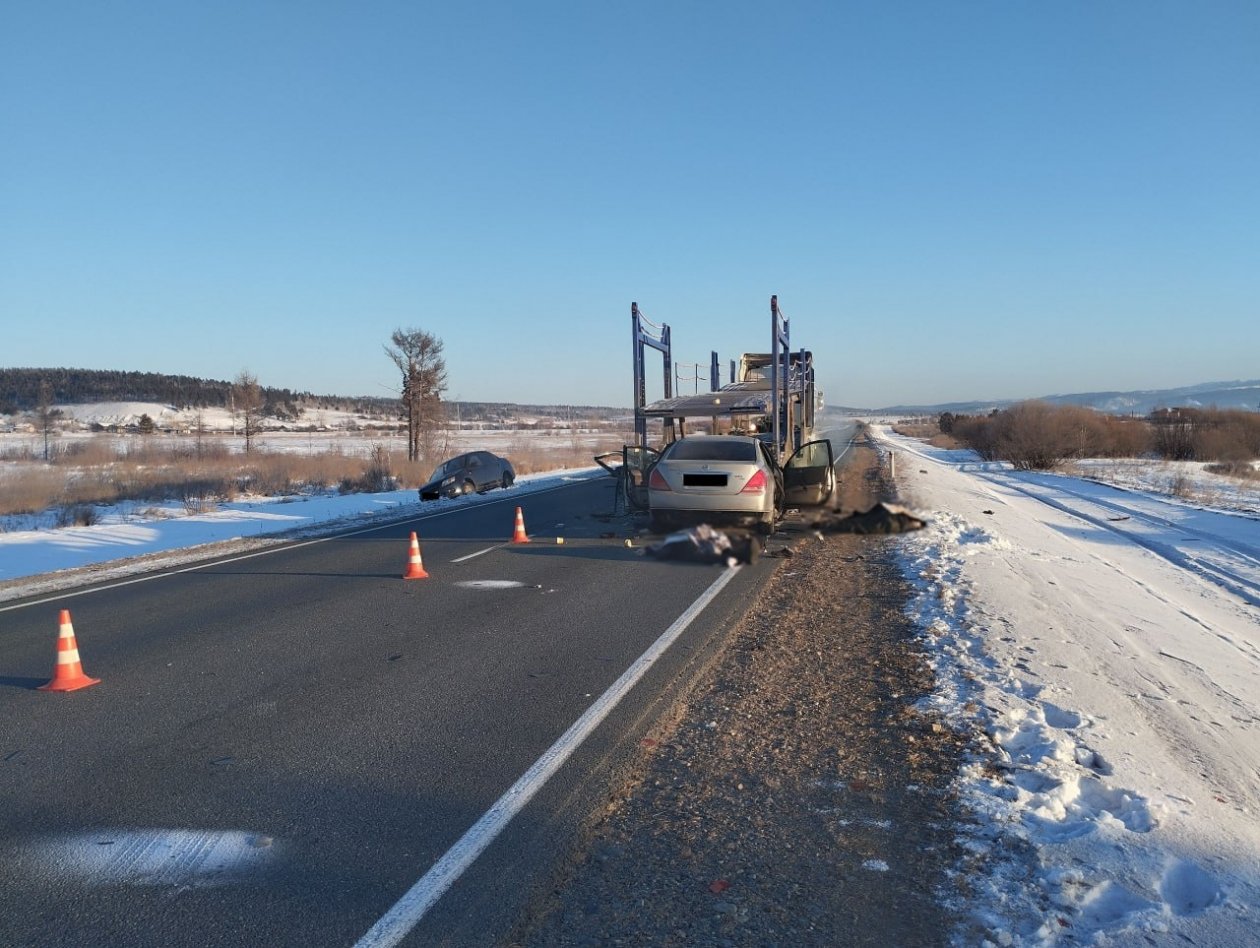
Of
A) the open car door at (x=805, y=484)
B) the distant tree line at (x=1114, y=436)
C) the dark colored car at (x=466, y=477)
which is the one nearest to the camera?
the open car door at (x=805, y=484)

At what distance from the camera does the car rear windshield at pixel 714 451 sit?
1264cm

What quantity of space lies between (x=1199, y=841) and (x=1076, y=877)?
801mm

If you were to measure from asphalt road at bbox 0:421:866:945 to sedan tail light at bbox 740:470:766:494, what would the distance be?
1771 millimetres

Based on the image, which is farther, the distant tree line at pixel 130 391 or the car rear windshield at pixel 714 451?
the distant tree line at pixel 130 391

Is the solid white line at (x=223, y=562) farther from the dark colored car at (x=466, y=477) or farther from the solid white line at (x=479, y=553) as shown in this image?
the solid white line at (x=479, y=553)

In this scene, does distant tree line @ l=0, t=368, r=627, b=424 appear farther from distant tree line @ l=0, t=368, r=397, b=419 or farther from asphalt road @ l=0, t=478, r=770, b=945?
asphalt road @ l=0, t=478, r=770, b=945

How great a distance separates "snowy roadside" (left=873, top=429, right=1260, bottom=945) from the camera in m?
3.39

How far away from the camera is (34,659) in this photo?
24.2 feet

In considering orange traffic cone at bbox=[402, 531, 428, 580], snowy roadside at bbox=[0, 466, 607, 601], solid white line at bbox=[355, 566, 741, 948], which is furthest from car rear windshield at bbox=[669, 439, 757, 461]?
solid white line at bbox=[355, 566, 741, 948]

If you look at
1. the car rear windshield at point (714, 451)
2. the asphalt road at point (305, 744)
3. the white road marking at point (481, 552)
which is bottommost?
the white road marking at point (481, 552)

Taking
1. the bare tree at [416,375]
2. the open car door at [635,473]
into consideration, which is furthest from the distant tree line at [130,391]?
the open car door at [635,473]

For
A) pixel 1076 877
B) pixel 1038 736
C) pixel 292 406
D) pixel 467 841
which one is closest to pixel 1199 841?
pixel 1076 877

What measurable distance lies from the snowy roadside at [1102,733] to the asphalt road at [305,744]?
6.64ft

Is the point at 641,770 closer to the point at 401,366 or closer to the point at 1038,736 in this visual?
the point at 1038,736
